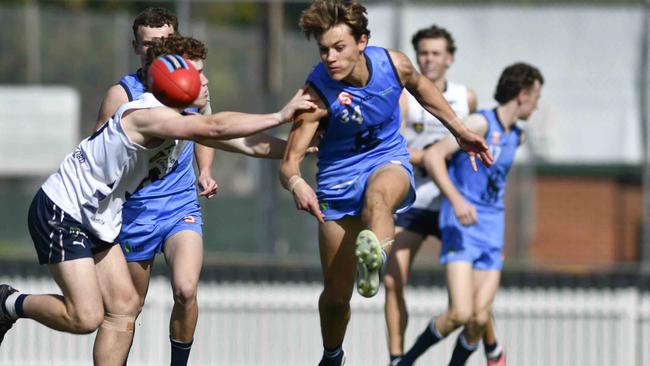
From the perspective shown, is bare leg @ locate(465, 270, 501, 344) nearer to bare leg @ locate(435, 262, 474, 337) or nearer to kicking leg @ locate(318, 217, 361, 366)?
bare leg @ locate(435, 262, 474, 337)

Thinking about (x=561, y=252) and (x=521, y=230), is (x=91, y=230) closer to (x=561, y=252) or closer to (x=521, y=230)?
(x=521, y=230)

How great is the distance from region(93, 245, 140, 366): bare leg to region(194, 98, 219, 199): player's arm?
685 millimetres

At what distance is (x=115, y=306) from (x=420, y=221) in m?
2.96

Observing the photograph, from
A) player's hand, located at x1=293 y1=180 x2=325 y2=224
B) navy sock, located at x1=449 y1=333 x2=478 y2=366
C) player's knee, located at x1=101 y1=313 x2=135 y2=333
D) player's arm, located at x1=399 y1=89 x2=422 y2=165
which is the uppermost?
player's arm, located at x1=399 y1=89 x2=422 y2=165

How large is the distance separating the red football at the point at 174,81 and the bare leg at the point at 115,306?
96 centimetres

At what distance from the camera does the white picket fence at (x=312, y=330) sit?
11.4 meters

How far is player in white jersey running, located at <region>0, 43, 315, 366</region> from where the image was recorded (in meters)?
6.14

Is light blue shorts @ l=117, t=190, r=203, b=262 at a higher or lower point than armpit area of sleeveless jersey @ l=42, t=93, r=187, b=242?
lower

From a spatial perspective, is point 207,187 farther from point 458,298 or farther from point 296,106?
point 458,298

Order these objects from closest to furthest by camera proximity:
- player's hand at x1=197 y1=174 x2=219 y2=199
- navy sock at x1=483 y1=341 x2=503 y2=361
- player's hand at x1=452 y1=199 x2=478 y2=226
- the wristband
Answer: the wristband < player's hand at x1=197 y1=174 x2=219 y2=199 < player's hand at x1=452 y1=199 x2=478 y2=226 < navy sock at x1=483 y1=341 x2=503 y2=361

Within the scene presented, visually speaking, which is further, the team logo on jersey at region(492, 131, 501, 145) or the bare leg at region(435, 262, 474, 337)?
the team logo on jersey at region(492, 131, 501, 145)

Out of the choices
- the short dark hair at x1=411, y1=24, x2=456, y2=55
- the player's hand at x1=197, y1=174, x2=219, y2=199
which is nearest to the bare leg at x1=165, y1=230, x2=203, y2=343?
the player's hand at x1=197, y1=174, x2=219, y2=199

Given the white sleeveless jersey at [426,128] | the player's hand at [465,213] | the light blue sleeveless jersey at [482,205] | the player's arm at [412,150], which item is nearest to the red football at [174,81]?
the player's hand at [465,213]

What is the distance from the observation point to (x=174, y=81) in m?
Answer: 6.08
